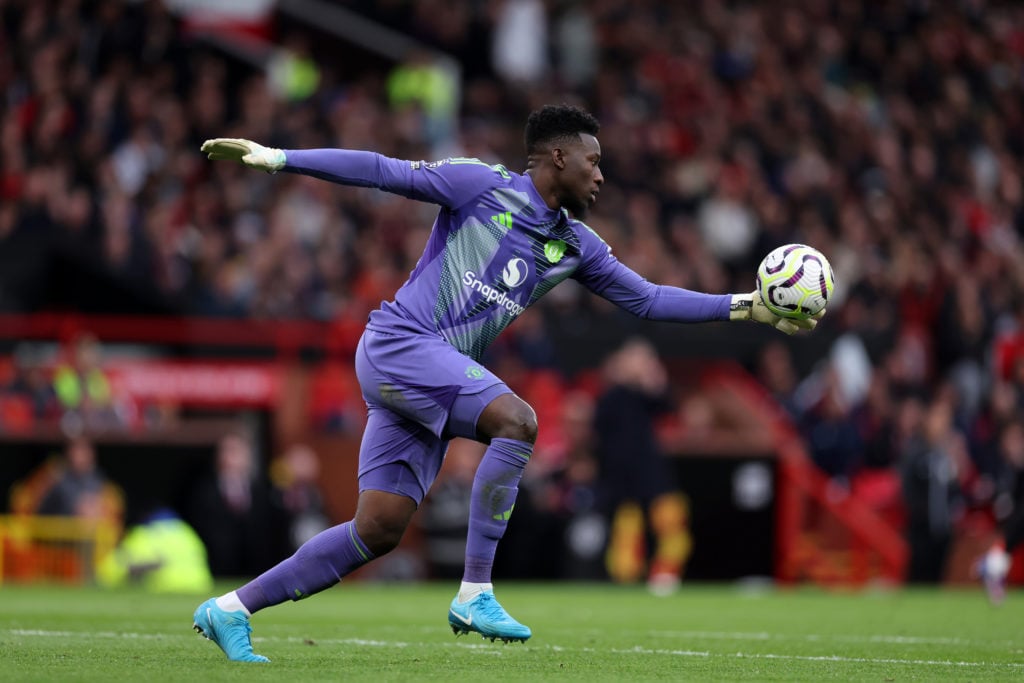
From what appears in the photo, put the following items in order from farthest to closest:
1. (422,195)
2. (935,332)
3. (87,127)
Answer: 1. (935,332)
2. (87,127)
3. (422,195)

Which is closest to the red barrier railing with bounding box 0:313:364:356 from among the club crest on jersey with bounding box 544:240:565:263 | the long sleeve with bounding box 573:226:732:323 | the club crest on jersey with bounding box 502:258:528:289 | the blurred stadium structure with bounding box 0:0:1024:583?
the blurred stadium structure with bounding box 0:0:1024:583

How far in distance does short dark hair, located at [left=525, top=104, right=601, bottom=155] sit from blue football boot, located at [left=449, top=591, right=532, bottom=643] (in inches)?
76.3

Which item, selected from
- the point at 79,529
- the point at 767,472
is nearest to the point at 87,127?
the point at 79,529

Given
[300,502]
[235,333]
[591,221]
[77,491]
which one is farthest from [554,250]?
[591,221]

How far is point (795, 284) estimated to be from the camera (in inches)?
285

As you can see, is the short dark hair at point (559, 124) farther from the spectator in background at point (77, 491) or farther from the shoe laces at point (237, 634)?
the spectator in background at point (77, 491)

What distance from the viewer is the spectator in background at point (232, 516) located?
16375 mm

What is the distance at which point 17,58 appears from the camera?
19.3 m

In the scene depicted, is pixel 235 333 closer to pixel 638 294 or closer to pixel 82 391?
pixel 82 391

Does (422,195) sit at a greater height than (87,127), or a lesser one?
lesser

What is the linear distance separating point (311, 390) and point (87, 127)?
13.3ft

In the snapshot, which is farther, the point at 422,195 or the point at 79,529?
the point at 79,529

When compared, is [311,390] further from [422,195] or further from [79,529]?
[422,195]

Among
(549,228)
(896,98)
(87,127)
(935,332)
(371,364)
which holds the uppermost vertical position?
(896,98)
